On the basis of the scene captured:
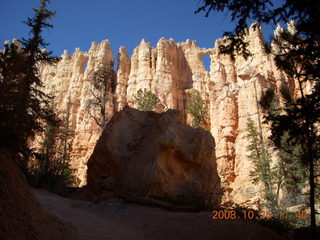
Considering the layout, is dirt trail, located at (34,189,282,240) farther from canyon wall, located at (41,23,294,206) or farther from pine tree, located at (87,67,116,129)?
canyon wall, located at (41,23,294,206)

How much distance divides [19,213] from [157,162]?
6.78 meters

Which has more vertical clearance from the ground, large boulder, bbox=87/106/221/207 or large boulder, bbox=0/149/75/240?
large boulder, bbox=87/106/221/207

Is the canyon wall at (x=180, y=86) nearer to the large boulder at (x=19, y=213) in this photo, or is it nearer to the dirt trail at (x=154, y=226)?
the dirt trail at (x=154, y=226)

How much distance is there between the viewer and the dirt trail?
6253 mm

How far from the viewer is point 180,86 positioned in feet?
154

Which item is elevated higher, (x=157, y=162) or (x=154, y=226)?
(x=157, y=162)

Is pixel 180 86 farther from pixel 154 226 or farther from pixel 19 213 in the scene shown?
pixel 19 213

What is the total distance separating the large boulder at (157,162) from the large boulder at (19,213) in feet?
18.0

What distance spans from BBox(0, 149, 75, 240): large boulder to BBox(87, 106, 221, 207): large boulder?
18.0 ft

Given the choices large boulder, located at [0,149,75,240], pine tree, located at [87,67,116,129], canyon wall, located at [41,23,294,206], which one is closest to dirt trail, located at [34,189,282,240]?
large boulder, located at [0,149,75,240]

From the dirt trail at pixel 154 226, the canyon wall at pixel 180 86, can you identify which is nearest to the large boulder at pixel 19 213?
the dirt trail at pixel 154 226

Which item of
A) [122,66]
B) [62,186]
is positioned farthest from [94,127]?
[62,186]

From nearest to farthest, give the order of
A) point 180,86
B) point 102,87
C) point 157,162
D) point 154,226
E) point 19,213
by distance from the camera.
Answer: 1. point 19,213
2. point 154,226
3. point 157,162
4. point 102,87
5. point 180,86

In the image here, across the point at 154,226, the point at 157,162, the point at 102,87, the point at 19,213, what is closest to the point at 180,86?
the point at 102,87
